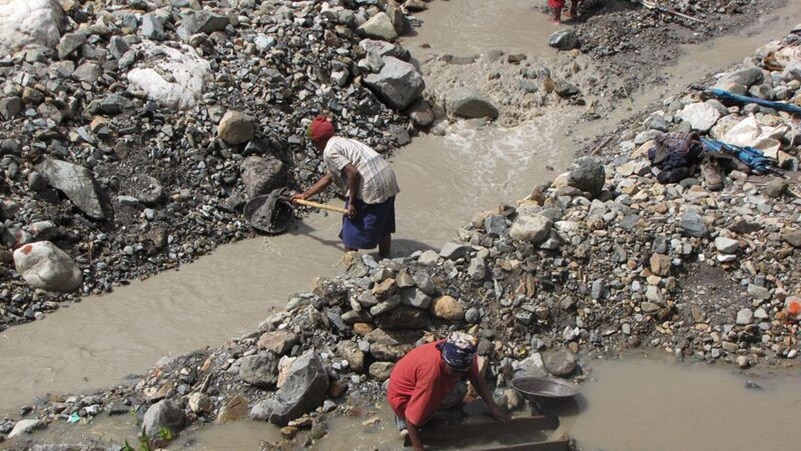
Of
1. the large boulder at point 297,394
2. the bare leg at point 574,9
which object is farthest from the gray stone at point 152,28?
the bare leg at point 574,9

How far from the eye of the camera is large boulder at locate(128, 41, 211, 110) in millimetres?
7516

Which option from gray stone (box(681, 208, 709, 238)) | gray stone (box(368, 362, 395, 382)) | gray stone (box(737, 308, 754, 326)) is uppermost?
gray stone (box(681, 208, 709, 238))

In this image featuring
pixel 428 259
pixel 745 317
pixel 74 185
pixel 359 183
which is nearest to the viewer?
pixel 745 317

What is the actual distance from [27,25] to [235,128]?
8.04 ft

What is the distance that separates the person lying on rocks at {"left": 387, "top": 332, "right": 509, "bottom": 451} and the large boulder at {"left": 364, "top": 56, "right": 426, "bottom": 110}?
453 centimetres

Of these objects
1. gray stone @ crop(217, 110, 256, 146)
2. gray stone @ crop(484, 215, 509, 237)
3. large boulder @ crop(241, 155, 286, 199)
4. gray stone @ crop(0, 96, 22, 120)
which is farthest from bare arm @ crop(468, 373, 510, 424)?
gray stone @ crop(0, 96, 22, 120)

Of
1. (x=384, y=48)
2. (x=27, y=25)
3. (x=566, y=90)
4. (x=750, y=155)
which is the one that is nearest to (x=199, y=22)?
(x=27, y=25)

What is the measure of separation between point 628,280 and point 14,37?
629cm

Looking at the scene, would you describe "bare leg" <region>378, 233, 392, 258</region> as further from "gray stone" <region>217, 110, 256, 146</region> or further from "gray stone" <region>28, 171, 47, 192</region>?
"gray stone" <region>28, 171, 47, 192</region>

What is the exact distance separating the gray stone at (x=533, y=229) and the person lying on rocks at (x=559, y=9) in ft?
16.2

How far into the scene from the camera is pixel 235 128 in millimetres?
7289

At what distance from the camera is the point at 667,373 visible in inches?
205

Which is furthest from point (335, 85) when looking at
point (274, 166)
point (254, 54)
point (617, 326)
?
point (617, 326)

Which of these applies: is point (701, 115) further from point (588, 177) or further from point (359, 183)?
point (359, 183)
